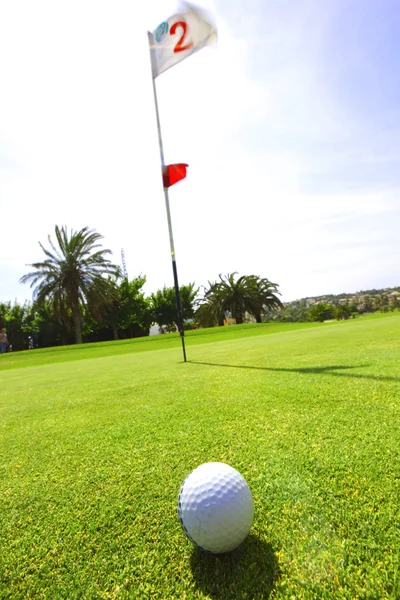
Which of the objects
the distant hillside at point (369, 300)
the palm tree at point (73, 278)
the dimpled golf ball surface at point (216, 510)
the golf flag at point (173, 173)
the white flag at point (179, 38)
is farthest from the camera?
the distant hillside at point (369, 300)

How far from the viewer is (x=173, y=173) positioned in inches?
253

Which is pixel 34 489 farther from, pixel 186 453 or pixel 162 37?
pixel 162 37

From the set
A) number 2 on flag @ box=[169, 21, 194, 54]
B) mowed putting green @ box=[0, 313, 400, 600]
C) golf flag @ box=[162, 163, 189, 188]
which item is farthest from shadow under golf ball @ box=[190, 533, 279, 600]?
number 2 on flag @ box=[169, 21, 194, 54]

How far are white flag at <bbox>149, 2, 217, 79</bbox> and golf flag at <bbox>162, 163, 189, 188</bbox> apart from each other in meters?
2.24

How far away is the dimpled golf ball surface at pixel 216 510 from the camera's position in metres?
1.17

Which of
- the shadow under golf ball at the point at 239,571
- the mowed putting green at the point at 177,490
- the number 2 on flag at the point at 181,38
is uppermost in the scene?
the number 2 on flag at the point at 181,38

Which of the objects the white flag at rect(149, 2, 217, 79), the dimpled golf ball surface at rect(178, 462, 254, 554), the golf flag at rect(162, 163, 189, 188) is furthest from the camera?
the white flag at rect(149, 2, 217, 79)

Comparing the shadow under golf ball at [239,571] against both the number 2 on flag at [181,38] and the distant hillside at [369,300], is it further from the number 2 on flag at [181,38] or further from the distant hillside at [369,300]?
the distant hillside at [369,300]

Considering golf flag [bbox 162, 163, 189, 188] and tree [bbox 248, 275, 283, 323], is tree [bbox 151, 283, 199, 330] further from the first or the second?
golf flag [bbox 162, 163, 189, 188]

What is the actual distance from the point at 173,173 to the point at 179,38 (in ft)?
10.2

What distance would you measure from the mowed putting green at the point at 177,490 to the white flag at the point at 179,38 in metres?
7.22

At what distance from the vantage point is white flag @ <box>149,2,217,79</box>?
7.01m

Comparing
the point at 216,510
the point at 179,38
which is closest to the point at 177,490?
the point at 216,510

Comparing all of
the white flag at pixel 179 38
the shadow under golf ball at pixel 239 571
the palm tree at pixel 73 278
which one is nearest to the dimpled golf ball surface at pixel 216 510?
the shadow under golf ball at pixel 239 571
